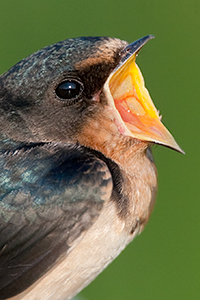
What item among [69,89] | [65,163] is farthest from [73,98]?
[65,163]

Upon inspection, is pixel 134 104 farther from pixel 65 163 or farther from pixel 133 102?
pixel 65 163

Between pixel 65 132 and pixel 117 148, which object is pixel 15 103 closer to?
pixel 65 132

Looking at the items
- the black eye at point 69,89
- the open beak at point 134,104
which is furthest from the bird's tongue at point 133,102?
the black eye at point 69,89

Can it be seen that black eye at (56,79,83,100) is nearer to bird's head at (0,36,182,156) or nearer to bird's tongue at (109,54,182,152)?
bird's head at (0,36,182,156)

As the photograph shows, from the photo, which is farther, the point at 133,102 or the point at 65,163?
the point at 133,102

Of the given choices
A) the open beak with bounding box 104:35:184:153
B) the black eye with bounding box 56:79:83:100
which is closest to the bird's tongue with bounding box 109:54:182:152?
the open beak with bounding box 104:35:184:153

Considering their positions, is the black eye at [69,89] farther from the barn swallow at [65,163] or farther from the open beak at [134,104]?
the open beak at [134,104]
